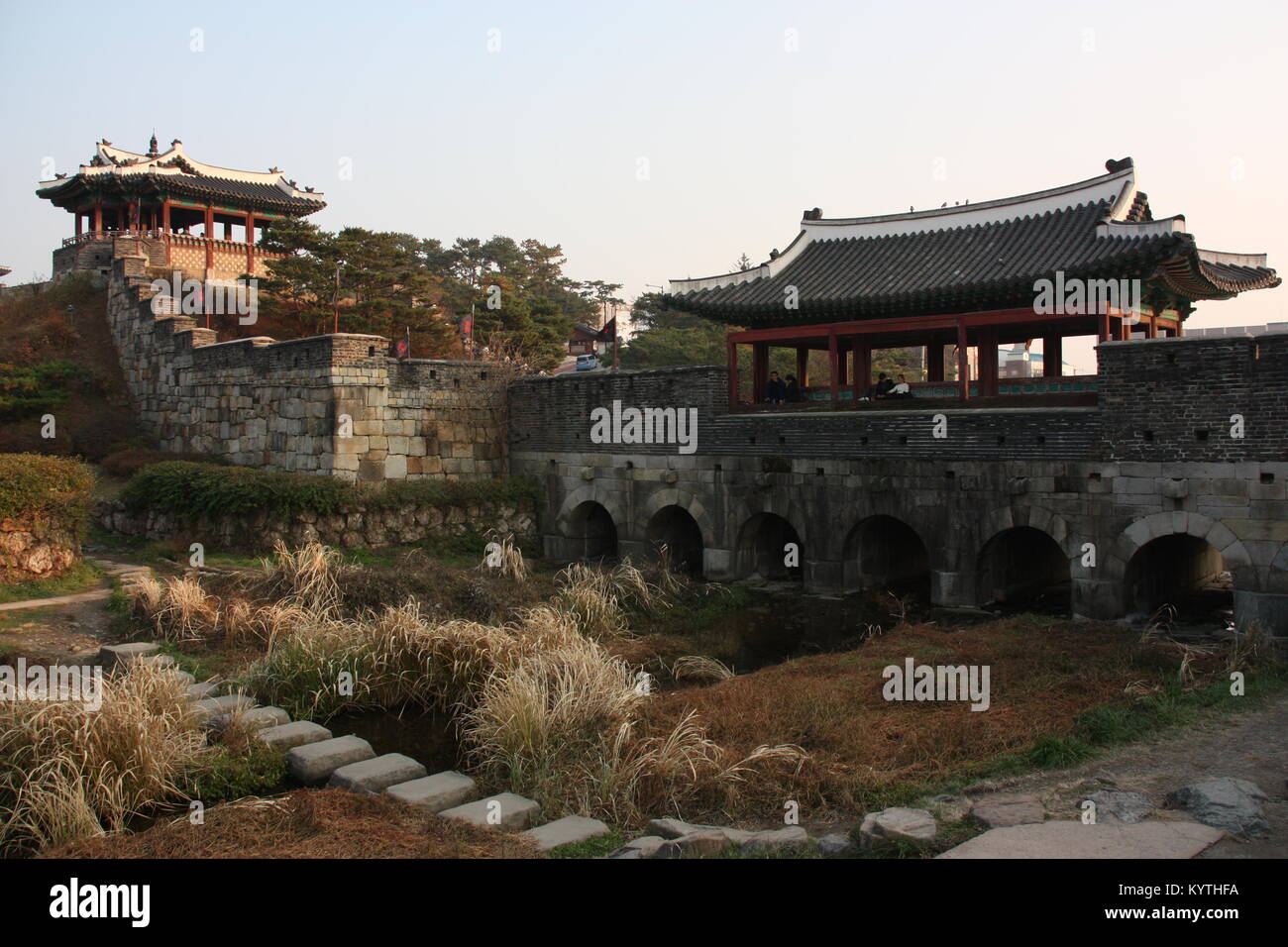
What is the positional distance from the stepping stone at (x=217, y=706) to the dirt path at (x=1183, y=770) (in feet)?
22.5

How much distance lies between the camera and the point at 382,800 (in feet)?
25.3

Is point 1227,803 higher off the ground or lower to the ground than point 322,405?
lower

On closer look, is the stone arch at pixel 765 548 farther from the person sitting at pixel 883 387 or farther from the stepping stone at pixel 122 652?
the stepping stone at pixel 122 652

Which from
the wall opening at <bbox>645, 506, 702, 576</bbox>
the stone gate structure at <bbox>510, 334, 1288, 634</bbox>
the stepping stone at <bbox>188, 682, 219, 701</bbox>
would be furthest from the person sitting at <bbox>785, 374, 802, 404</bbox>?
the stepping stone at <bbox>188, 682, 219, 701</bbox>

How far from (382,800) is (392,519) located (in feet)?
42.9

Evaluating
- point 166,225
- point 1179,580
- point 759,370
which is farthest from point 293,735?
point 166,225

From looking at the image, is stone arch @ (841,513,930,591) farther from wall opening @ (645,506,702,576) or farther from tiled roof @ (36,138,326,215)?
tiled roof @ (36,138,326,215)

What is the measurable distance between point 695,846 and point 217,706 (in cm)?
587

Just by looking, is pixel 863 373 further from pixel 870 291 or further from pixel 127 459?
pixel 127 459

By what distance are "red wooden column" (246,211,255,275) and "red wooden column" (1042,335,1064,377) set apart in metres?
25.4

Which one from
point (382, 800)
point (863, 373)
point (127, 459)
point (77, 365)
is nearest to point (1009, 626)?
point (863, 373)

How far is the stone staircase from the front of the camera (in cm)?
739

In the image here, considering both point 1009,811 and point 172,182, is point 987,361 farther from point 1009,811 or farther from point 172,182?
point 172,182

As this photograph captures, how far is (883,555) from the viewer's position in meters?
18.5
